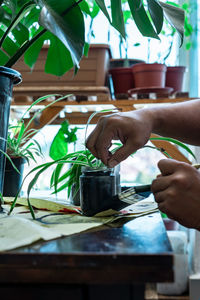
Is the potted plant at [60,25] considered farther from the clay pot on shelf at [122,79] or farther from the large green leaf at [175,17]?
the clay pot on shelf at [122,79]

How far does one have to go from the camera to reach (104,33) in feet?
7.66

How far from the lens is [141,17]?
2.59ft

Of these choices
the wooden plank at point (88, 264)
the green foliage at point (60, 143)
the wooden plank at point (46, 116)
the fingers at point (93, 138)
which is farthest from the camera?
the wooden plank at point (46, 116)

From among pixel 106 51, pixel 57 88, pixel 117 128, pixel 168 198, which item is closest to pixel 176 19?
pixel 117 128

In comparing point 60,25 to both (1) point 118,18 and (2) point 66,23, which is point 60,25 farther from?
(1) point 118,18

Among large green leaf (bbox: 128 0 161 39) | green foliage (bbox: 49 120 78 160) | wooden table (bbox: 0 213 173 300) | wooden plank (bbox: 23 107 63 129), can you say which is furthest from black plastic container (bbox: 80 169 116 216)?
wooden plank (bbox: 23 107 63 129)

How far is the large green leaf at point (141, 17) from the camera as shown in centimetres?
77

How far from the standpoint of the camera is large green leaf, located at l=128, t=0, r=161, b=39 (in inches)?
30.2

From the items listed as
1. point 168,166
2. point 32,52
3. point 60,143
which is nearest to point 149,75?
point 60,143

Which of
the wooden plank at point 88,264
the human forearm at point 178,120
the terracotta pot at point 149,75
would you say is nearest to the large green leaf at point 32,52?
the human forearm at point 178,120

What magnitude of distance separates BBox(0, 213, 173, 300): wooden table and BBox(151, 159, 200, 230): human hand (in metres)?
0.17

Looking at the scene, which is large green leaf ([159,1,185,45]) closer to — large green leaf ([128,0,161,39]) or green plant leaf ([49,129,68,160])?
large green leaf ([128,0,161,39])

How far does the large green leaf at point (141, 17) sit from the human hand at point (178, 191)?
0.37 metres

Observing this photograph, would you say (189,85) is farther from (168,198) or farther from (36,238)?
(36,238)
